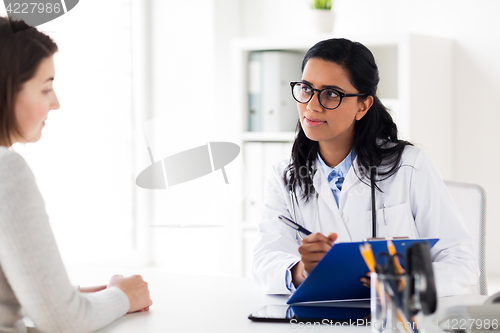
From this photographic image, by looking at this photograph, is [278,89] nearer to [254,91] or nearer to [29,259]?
[254,91]

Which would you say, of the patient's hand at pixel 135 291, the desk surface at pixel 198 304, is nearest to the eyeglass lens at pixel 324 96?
the desk surface at pixel 198 304

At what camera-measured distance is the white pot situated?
8.91 ft

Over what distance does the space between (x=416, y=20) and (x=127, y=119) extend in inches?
70.8

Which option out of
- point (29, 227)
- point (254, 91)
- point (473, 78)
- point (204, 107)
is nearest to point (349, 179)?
point (29, 227)

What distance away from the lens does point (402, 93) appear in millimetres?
2486

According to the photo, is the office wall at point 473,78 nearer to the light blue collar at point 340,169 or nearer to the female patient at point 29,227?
the light blue collar at point 340,169

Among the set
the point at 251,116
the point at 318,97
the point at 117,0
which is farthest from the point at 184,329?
the point at 117,0

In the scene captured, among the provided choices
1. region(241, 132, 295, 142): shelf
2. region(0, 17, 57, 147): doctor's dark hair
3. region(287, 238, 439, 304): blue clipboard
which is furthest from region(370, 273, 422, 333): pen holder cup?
region(241, 132, 295, 142): shelf

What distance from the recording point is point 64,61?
274 cm

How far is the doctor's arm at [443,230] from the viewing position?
1313mm

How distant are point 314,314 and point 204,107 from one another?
219 cm

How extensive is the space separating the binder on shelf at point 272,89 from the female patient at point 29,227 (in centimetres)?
175

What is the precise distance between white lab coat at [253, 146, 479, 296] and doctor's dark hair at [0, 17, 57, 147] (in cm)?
75

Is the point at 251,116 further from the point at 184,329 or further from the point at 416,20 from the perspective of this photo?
the point at 184,329
